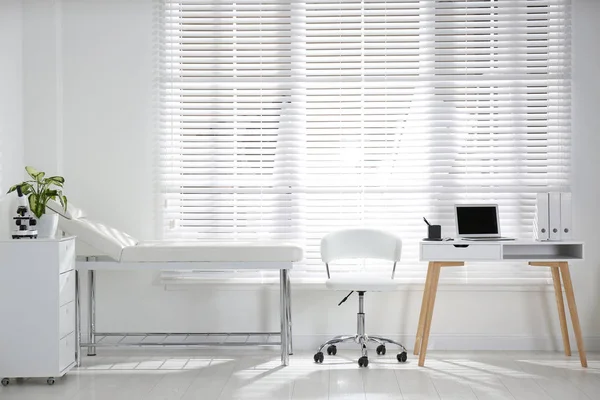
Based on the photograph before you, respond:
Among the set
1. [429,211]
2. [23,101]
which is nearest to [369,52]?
[429,211]

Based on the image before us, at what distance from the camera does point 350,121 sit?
5230 millimetres

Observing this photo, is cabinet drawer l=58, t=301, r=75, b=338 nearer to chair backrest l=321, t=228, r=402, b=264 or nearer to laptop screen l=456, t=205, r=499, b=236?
chair backrest l=321, t=228, r=402, b=264

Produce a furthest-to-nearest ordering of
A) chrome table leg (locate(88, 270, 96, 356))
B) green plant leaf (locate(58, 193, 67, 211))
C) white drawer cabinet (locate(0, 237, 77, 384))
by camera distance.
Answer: chrome table leg (locate(88, 270, 96, 356)) < green plant leaf (locate(58, 193, 67, 211)) < white drawer cabinet (locate(0, 237, 77, 384))

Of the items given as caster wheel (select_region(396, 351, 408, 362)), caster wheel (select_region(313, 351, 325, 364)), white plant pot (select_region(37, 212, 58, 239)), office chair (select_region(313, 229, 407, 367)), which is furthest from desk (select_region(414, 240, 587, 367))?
white plant pot (select_region(37, 212, 58, 239))

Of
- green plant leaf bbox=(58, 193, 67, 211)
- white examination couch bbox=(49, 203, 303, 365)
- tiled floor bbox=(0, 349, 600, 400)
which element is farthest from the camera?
white examination couch bbox=(49, 203, 303, 365)

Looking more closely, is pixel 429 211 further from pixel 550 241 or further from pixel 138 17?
pixel 138 17

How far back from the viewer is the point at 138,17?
5223mm

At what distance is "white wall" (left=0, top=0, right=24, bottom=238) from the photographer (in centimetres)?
479

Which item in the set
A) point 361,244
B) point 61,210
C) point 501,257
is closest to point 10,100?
point 61,210

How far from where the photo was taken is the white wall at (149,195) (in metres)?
5.17

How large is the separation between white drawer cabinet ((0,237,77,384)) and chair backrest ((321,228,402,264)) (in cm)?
180

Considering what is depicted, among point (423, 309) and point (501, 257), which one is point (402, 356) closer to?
point (423, 309)

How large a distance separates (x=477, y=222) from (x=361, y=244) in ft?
2.59

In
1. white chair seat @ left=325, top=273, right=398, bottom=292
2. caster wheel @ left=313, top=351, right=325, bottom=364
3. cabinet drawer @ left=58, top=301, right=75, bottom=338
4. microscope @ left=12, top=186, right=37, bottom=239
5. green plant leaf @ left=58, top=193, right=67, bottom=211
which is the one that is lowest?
caster wheel @ left=313, top=351, right=325, bottom=364
